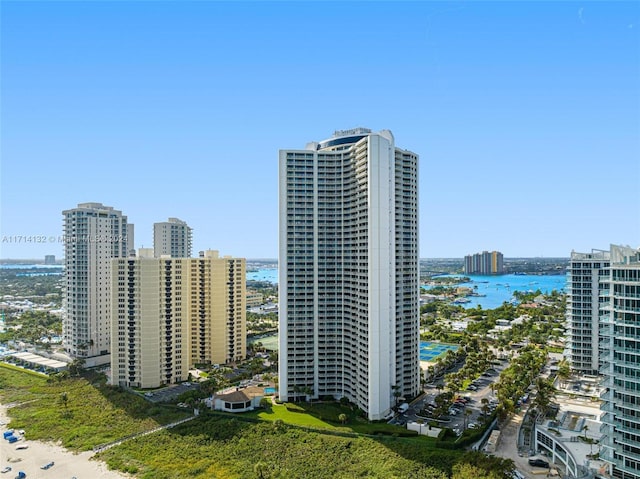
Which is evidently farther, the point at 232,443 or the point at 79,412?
the point at 79,412

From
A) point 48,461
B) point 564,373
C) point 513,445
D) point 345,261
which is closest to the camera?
point 48,461

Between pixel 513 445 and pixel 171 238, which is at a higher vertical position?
pixel 171 238

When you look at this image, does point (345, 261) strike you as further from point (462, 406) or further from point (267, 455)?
point (267, 455)

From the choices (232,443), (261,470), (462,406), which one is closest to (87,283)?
(232,443)

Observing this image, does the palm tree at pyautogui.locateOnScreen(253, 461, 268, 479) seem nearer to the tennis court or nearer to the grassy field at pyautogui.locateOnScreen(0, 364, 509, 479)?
the grassy field at pyautogui.locateOnScreen(0, 364, 509, 479)

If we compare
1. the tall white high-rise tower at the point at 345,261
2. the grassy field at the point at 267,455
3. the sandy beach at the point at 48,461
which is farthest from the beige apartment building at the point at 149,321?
the tall white high-rise tower at the point at 345,261

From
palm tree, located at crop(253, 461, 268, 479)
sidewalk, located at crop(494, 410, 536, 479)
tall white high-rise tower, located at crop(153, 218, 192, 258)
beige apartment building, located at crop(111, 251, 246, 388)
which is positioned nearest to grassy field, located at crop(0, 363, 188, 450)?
beige apartment building, located at crop(111, 251, 246, 388)

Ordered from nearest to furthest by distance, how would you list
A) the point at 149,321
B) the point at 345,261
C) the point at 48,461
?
the point at 48,461
the point at 345,261
the point at 149,321
